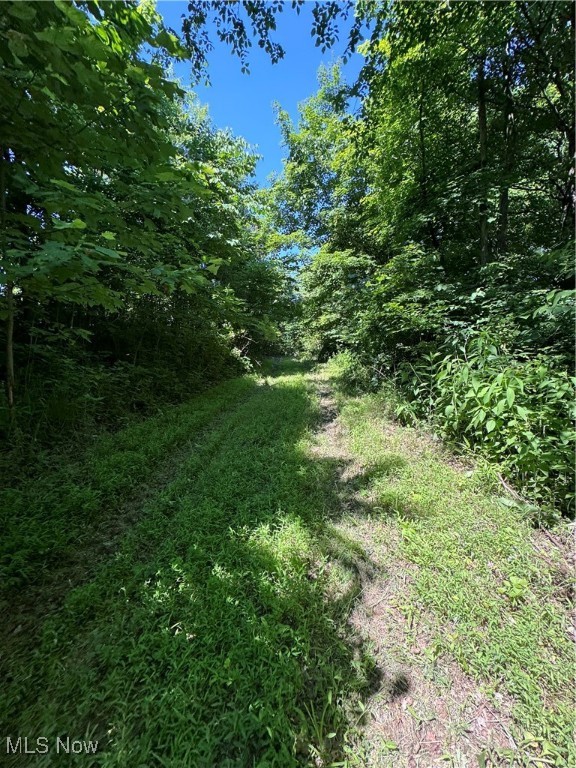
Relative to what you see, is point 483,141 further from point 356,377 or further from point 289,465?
point 289,465

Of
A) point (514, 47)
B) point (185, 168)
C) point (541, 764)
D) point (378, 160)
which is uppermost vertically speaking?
point (514, 47)

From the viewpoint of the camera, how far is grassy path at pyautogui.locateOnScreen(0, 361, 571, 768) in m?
1.47

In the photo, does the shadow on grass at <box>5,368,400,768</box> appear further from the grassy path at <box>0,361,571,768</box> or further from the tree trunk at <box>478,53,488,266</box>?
the tree trunk at <box>478,53,488,266</box>

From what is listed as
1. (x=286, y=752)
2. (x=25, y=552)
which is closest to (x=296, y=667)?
(x=286, y=752)

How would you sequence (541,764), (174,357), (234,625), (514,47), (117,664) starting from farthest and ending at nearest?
1. (174,357)
2. (514,47)
3. (234,625)
4. (117,664)
5. (541,764)

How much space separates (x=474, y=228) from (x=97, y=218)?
24.5ft

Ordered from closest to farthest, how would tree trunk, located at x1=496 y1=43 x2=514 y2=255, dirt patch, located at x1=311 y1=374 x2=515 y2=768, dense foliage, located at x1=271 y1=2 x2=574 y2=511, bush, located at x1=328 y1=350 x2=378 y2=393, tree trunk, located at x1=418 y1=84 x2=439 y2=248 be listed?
1. dirt patch, located at x1=311 y1=374 x2=515 y2=768
2. dense foliage, located at x1=271 y1=2 x2=574 y2=511
3. tree trunk, located at x1=496 y1=43 x2=514 y2=255
4. tree trunk, located at x1=418 y1=84 x2=439 y2=248
5. bush, located at x1=328 y1=350 x2=378 y2=393

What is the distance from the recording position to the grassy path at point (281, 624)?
1471 mm

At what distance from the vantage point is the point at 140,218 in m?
5.17

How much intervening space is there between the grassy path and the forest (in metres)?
0.02

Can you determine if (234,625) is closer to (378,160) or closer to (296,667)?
(296,667)

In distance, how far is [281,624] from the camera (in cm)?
197

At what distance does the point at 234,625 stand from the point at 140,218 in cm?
588

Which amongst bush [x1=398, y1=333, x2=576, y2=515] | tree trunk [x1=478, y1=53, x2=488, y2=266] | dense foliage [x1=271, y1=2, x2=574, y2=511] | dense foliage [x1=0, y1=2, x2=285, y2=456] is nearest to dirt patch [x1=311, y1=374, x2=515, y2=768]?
bush [x1=398, y1=333, x2=576, y2=515]
